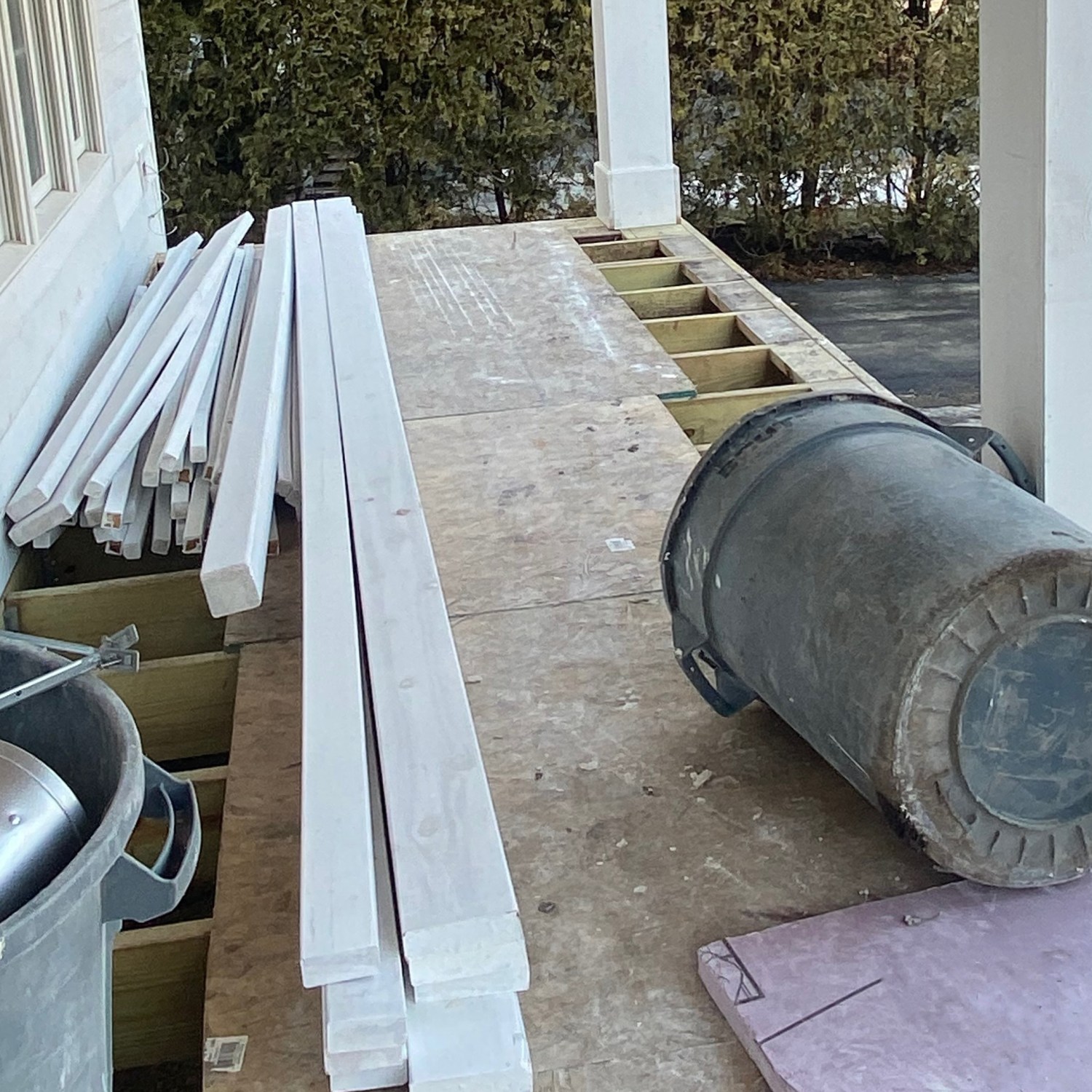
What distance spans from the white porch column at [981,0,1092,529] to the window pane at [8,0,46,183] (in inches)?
127

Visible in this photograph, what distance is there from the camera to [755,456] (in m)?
2.43

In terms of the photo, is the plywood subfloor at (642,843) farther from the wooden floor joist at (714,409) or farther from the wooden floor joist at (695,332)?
the wooden floor joist at (695,332)

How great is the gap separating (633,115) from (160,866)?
5562 mm

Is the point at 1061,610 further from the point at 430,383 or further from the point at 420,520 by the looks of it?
the point at 430,383

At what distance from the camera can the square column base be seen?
269 inches

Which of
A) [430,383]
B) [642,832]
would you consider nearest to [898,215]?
[430,383]

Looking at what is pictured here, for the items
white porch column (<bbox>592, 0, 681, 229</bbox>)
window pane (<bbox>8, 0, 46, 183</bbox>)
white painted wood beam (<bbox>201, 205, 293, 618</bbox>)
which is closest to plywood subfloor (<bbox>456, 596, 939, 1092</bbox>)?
white painted wood beam (<bbox>201, 205, 293, 618</bbox>)

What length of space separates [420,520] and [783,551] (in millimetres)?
952

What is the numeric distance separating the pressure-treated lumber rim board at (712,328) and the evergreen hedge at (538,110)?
11.4 feet

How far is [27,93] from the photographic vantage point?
4.62 m


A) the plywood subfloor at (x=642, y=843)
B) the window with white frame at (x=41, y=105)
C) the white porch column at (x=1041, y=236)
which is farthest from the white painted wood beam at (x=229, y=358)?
the white porch column at (x=1041, y=236)

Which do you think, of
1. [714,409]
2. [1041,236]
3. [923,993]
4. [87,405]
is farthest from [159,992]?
[714,409]

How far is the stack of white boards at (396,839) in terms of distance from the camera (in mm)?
1766

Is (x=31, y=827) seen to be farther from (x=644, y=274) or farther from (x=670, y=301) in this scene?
(x=644, y=274)
